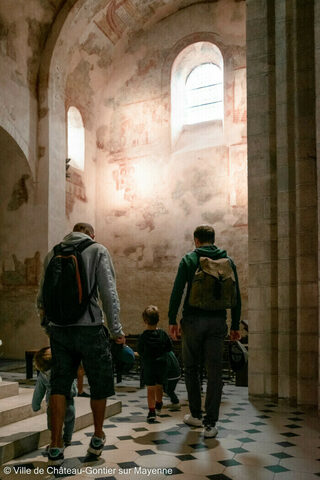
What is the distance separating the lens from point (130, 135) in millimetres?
16516

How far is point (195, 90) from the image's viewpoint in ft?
52.9

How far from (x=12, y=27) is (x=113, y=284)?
11292 millimetres

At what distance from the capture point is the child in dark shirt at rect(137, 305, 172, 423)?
6.02 meters

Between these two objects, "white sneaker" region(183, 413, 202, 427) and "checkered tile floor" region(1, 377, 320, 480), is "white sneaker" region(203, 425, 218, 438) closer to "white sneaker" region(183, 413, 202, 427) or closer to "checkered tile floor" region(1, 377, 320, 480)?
"checkered tile floor" region(1, 377, 320, 480)

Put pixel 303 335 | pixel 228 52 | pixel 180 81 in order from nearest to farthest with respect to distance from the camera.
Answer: pixel 303 335, pixel 228 52, pixel 180 81

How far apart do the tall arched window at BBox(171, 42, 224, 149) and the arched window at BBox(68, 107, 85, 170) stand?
9.44 feet

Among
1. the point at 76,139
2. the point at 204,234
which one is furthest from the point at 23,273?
the point at 204,234

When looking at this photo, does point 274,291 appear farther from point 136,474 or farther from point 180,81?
point 180,81

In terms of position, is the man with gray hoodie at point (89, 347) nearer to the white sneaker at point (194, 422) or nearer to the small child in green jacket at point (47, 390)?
the small child in green jacket at point (47, 390)

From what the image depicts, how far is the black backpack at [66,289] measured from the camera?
4.01 metres

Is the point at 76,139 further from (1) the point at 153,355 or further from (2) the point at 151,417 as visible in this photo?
(2) the point at 151,417

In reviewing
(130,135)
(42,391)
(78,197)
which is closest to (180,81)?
(130,135)

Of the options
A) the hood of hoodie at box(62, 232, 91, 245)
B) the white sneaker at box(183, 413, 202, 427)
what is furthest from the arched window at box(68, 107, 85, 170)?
the hood of hoodie at box(62, 232, 91, 245)

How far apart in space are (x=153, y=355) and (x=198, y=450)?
165 centimetres
